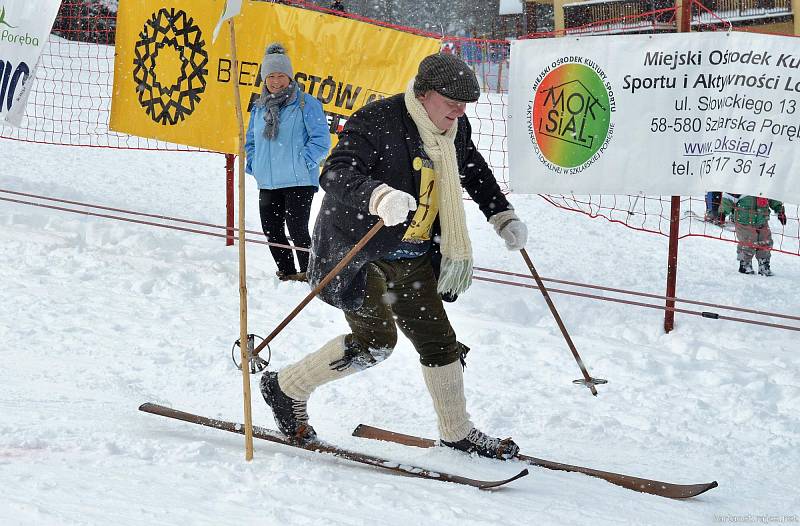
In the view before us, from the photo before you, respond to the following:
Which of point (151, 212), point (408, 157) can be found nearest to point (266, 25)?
point (151, 212)

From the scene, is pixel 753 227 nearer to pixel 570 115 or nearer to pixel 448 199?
A: pixel 570 115

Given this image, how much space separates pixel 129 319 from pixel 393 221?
295 centimetres

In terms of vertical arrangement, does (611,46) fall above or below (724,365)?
above

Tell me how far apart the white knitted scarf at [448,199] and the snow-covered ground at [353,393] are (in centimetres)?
77

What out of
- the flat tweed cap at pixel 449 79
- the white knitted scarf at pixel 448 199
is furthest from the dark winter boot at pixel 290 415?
the flat tweed cap at pixel 449 79

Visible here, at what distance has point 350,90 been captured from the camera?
6.94 meters

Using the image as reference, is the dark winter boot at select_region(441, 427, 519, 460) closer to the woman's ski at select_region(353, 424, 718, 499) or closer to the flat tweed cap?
the woman's ski at select_region(353, 424, 718, 499)

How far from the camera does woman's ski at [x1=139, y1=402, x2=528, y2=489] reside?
3.35 meters

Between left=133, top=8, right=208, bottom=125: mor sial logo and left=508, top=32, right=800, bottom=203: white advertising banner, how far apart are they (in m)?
2.60

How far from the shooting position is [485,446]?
3727 mm

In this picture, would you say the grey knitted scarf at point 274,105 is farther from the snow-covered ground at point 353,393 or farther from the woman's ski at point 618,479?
the woman's ski at point 618,479

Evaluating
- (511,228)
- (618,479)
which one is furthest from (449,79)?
(618,479)

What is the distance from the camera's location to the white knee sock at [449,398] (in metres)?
3.68

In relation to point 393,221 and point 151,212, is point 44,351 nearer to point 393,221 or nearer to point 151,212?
point 393,221
